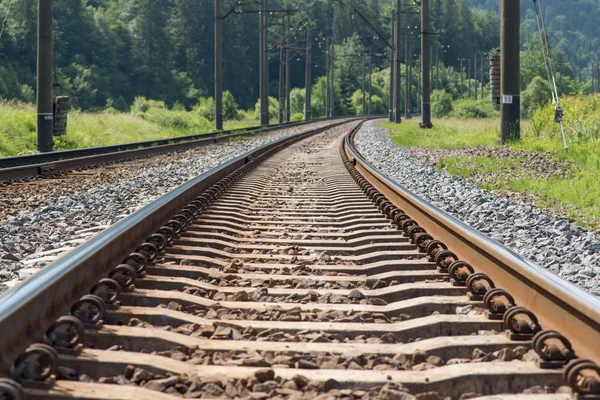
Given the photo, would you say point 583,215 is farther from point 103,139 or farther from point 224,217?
point 103,139

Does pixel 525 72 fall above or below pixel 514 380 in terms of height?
above

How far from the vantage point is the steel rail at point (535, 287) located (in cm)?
296

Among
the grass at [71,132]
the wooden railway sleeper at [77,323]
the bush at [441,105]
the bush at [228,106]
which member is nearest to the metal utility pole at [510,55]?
the grass at [71,132]

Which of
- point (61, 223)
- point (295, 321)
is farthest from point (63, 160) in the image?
point (295, 321)

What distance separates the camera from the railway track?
108 inches

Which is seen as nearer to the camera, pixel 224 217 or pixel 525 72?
pixel 224 217

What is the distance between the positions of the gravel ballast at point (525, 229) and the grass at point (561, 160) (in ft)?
2.19

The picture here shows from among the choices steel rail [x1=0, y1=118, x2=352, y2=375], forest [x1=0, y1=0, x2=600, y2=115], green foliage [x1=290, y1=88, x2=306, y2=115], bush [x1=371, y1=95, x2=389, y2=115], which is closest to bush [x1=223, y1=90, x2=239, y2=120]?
forest [x1=0, y1=0, x2=600, y2=115]

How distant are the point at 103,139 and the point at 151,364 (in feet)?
81.6

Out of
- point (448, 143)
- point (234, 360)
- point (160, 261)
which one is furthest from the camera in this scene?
point (448, 143)

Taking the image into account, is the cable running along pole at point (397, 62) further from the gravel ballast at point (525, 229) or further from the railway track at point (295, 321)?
the railway track at point (295, 321)

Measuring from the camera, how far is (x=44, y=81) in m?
17.2

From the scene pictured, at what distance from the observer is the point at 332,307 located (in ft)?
12.8

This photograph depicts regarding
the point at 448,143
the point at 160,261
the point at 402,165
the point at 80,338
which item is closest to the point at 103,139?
the point at 448,143
